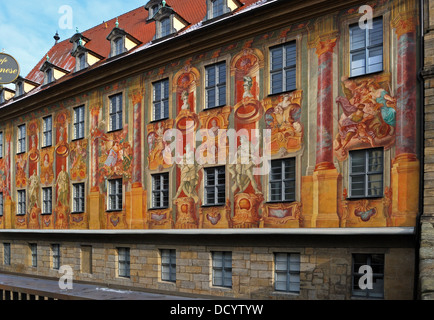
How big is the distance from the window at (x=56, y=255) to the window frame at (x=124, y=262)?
4206 mm

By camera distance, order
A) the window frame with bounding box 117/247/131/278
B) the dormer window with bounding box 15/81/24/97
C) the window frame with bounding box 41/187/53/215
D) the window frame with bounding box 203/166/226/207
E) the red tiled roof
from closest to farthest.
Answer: the window frame with bounding box 203/166/226/207 → the window frame with bounding box 117/247/131/278 → the red tiled roof → the window frame with bounding box 41/187/53/215 → the dormer window with bounding box 15/81/24/97

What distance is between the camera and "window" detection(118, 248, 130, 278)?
698 inches

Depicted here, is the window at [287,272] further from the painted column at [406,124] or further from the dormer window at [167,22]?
the dormer window at [167,22]

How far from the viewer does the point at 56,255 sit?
20938 mm

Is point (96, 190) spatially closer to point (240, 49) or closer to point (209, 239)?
point (209, 239)

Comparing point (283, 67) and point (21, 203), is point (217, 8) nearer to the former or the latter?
point (283, 67)

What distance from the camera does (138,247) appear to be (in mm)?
17250

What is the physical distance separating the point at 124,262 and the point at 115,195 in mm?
2552

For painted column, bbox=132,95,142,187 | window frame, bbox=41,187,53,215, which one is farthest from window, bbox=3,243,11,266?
painted column, bbox=132,95,142,187

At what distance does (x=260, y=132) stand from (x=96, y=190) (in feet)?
26.3

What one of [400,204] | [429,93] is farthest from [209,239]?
[429,93]

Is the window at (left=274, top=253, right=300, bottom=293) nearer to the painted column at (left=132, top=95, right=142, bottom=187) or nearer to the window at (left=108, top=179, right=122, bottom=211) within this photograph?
the painted column at (left=132, top=95, right=142, bottom=187)

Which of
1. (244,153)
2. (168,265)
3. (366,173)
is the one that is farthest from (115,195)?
(366,173)

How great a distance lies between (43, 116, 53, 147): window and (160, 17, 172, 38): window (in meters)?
7.43
